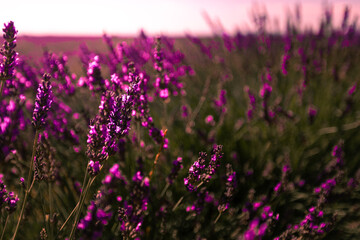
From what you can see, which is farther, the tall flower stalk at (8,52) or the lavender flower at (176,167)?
the lavender flower at (176,167)

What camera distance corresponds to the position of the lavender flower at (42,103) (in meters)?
0.99

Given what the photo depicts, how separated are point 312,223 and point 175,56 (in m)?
1.83

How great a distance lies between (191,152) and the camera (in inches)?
101

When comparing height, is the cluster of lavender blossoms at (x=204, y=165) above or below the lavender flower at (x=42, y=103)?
below

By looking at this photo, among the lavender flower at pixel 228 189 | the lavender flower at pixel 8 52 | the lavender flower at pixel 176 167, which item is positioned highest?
the lavender flower at pixel 8 52

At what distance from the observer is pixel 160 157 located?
2.11 meters

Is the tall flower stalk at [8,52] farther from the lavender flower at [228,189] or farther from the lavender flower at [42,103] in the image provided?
the lavender flower at [228,189]

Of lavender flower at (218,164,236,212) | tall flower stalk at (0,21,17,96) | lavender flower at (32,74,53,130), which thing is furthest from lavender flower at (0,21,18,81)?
lavender flower at (218,164,236,212)

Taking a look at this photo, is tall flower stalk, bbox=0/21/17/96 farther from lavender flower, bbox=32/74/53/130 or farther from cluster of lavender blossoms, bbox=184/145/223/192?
cluster of lavender blossoms, bbox=184/145/223/192

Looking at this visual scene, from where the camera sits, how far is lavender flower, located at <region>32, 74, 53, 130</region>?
0.99 metres

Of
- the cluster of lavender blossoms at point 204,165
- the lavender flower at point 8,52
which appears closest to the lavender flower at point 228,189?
the cluster of lavender blossoms at point 204,165

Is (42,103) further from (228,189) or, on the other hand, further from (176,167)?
(228,189)

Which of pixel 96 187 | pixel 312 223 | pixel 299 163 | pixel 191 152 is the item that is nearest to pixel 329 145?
pixel 299 163

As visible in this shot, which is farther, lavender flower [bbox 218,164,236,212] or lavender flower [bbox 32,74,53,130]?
lavender flower [bbox 218,164,236,212]
